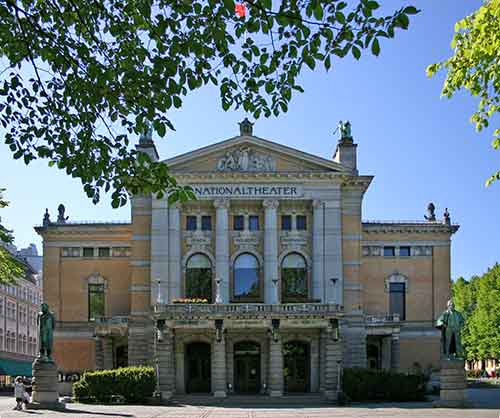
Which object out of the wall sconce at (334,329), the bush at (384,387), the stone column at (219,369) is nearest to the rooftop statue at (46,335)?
the stone column at (219,369)

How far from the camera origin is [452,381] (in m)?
40.7

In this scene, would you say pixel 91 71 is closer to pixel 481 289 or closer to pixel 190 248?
pixel 190 248

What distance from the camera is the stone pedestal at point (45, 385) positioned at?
39.2 metres

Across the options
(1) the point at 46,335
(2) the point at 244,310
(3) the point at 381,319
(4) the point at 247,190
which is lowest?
(3) the point at 381,319

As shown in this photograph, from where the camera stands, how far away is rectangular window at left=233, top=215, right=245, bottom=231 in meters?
58.0

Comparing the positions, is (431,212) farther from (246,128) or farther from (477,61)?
(477,61)

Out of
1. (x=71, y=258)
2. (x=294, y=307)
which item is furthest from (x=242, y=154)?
(x=71, y=258)

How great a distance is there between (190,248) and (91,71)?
44.7 meters

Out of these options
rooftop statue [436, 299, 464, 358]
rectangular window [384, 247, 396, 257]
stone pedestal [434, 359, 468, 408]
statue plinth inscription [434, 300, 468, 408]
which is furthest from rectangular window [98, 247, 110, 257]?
stone pedestal [434, 359, 468, 408]

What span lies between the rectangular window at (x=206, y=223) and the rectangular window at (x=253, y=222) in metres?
2.76

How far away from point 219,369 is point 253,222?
37.1ft

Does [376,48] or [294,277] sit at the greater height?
[376,48]

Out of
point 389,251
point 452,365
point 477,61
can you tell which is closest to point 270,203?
point 389,251

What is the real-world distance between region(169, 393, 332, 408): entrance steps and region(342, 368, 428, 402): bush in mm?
1941
